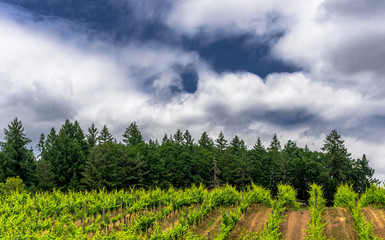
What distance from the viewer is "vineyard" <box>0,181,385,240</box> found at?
2125 cm

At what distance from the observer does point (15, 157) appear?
49375 millimetres

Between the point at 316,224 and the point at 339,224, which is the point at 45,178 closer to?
the point at 316,224

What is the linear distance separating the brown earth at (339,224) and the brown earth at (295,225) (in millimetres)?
1696

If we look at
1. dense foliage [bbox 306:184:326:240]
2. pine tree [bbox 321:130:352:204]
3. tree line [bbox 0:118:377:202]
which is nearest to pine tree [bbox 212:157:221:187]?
tree line [bbox 0:118:377:202]

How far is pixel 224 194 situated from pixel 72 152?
3451cm

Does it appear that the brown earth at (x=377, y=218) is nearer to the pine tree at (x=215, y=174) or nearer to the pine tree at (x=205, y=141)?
the pine tree at (x=215, y=174)

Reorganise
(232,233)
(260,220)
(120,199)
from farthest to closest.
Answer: (120,199) < (260,220) < (232,233)

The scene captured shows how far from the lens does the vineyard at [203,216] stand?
69.7ft

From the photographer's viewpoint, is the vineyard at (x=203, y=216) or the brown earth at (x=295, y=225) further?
the brown earth at (x=295, y=225)

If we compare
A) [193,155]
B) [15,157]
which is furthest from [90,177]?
[193,155]

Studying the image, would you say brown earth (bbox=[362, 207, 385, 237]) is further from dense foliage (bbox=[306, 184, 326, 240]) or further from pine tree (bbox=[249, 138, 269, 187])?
pine tree (bbox=[249, 138, 269, 187])

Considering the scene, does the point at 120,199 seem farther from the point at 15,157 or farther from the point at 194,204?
the point at 15,157

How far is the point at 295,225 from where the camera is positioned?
25.2 metres

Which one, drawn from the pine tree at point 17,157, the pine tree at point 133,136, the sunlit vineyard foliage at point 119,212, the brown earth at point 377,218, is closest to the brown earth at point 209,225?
the sunlit vineyard foliage at point 119,212
